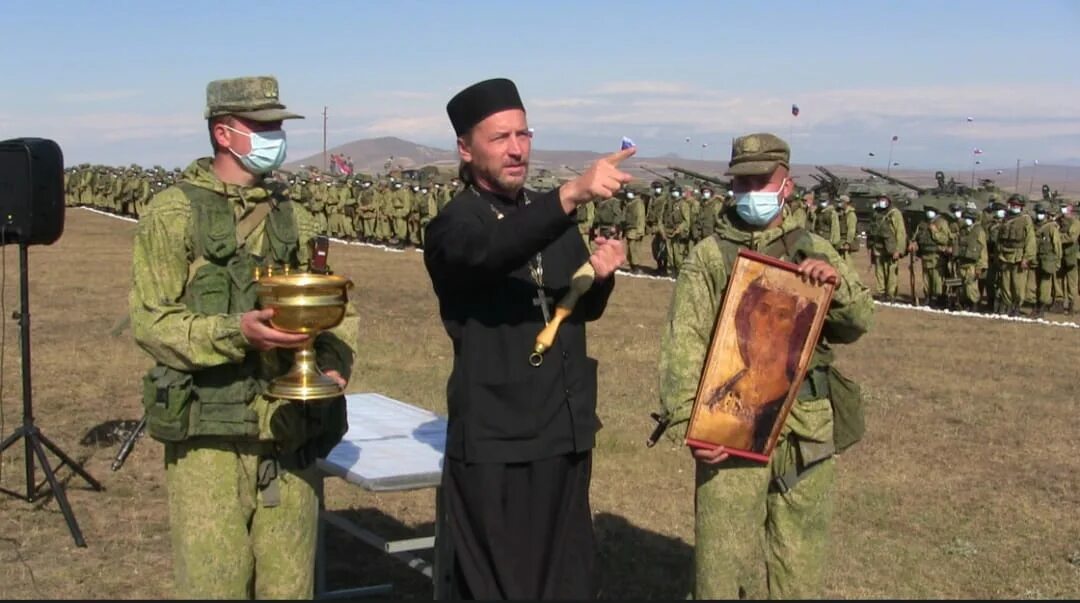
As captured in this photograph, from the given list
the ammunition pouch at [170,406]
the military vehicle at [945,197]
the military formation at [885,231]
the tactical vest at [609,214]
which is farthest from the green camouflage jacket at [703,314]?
the military vehicle at [945,197]

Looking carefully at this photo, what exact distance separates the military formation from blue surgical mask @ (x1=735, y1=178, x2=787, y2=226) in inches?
261

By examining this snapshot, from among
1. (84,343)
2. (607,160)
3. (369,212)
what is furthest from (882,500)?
(369,212)

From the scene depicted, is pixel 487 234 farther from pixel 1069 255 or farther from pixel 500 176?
pixel 1069 255

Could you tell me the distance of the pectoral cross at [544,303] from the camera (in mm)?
3533

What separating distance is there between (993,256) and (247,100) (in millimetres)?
18136

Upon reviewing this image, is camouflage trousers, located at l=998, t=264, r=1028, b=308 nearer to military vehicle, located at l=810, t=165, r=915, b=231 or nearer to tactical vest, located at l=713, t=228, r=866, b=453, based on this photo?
military vehicle, located at l=810, t=165, r=915, b=231

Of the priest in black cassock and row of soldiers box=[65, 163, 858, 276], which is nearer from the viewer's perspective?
the priest in black cassock

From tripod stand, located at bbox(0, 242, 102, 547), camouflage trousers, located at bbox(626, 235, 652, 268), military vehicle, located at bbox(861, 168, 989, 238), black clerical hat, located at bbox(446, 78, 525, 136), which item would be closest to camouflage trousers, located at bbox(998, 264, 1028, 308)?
camouflage trousers, located at bbox(626, 235, 652, 268)

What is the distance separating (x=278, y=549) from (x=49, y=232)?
3.67 m

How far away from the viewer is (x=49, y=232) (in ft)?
22.4

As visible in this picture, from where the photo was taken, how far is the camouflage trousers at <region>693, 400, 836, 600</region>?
4207 millimetres

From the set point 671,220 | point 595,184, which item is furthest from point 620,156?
point 671,220

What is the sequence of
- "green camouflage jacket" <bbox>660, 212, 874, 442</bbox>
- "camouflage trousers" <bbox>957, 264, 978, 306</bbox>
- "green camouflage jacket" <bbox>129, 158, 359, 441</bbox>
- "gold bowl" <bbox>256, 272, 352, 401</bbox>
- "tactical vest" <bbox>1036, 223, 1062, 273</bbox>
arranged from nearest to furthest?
"gold bowl" <bbox>256, 272, 352, 401</bbox> → "green camouflage jacket" <bbox>129, 158, 359, 441</bbox> → "green camouflage jacket" <bbox>660, 212, 874, 442</bbox> → "tactical vest" <bbox>1036, 223, 1062, 273</bbox> → "camouflage trousers" <bbox>957, 264, 978, 306</bbox>

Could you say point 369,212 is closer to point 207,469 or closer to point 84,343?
point 84,343
